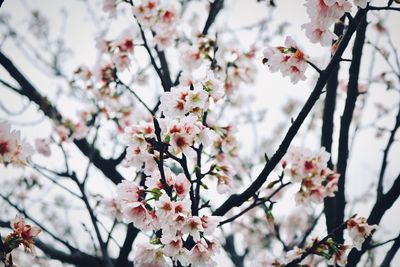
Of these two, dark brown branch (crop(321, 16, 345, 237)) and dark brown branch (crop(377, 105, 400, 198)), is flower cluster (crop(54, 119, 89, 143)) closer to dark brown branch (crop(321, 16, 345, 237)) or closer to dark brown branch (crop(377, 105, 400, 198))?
dark brown branch (crop(321, 16, 345, 237))

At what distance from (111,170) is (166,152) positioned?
1919mm

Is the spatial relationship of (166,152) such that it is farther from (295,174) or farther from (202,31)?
(202,31)

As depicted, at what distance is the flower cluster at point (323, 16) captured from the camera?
1.47 m

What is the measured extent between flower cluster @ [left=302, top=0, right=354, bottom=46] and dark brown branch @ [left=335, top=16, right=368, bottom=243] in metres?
1.07

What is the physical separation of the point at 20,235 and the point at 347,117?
2542 millimetres

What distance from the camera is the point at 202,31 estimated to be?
3281 millimetres

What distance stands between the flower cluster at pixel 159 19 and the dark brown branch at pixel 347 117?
1757 millimetres

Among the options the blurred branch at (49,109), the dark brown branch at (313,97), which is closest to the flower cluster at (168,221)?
the dark brown branch at (313,97)

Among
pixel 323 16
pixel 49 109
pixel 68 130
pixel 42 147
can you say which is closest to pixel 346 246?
pixel 323 16

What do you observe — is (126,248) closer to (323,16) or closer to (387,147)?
(323,16)

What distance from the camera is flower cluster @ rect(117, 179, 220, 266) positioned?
1567 millimetres

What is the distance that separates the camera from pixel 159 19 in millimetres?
3139

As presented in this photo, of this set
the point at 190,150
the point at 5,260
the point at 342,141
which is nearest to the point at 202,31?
the point at 342,141

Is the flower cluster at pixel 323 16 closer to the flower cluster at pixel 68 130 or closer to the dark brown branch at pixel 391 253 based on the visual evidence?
the dark brown branch at pixel 391 253
